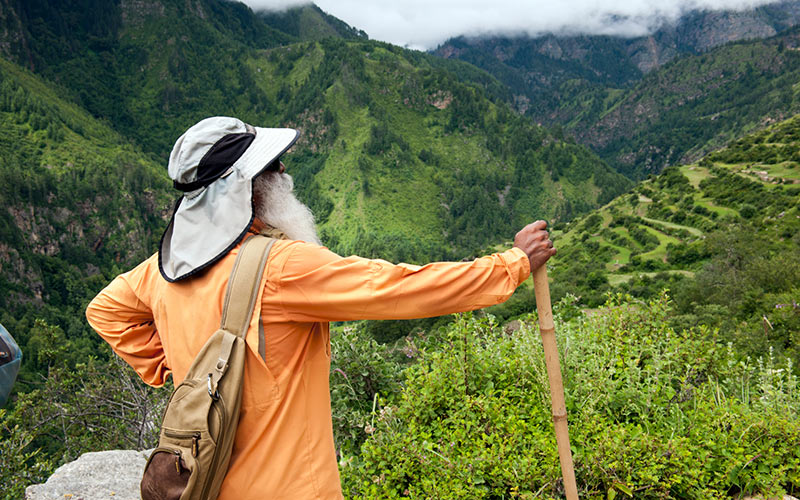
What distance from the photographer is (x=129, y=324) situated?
2.24 metres

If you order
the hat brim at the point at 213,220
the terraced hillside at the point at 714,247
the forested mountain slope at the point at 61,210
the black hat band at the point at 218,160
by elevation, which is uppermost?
the forested mountain slope at the point at 61,210

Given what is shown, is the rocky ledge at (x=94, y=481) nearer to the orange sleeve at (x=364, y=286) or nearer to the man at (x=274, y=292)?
the man at (x=274, y=292)

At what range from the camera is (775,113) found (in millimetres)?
129750

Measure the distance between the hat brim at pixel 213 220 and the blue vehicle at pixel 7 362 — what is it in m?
1.17

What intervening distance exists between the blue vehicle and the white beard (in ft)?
4.87

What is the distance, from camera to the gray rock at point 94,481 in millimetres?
3928

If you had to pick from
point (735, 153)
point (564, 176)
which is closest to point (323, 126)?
point (564, 176)

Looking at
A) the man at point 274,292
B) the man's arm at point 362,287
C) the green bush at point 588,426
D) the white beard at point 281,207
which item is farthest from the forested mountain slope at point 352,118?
the man's arm at point 362,287

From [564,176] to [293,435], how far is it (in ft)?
440

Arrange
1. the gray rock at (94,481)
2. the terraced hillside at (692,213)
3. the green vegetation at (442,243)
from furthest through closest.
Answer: the terraced hillside at (692,213), the gray rock at (94,481), the green vegetation at (442,243)

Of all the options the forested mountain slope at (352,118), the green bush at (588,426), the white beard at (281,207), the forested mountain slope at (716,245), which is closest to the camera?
the white beard at (281,207)

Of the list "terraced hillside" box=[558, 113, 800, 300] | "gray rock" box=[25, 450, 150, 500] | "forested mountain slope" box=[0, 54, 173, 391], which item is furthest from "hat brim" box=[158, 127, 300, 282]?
"forested mountain slope" box=[0, 54, 173, 391]

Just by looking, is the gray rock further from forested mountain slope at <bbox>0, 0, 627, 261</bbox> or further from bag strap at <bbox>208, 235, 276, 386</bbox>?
forested mountain slope at <bbox>0, 0, 627, 261</bbox>

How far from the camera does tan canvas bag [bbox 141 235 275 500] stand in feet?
5.32
